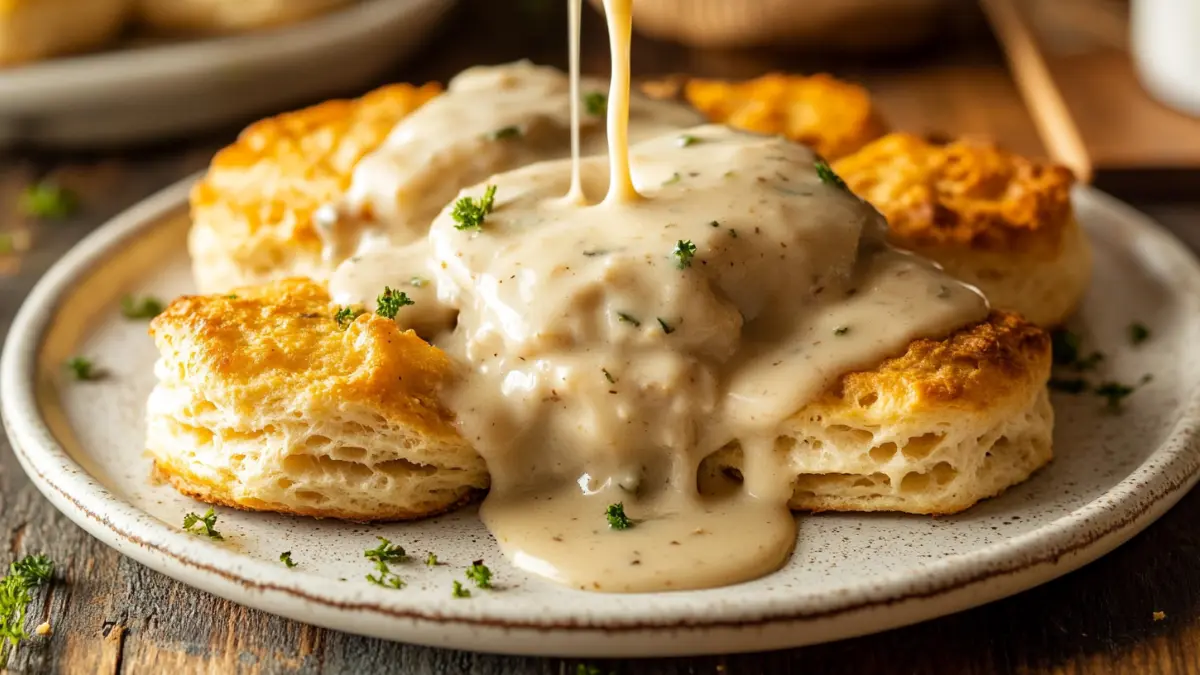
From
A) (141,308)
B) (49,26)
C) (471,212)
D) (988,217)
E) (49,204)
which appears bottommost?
(49,204)

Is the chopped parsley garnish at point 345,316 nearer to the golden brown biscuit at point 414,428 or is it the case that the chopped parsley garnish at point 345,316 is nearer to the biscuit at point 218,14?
the golden brown biscuit at point 414,428

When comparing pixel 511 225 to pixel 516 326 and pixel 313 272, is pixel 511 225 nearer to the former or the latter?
pixel 516 326

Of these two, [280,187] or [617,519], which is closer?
[617,519]

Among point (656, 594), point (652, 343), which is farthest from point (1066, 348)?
point (656, 594)

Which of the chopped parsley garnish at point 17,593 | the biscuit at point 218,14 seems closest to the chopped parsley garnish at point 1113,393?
the chopped parsley garnish at point 17,593

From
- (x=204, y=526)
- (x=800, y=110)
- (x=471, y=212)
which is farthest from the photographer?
(x=800, y=110)

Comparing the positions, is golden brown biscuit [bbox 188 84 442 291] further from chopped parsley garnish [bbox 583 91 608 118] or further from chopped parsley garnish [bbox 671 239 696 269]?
chopped parsley garnish [bbox 671 239 696 269]

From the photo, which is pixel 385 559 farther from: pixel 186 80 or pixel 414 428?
pixel 186 80
